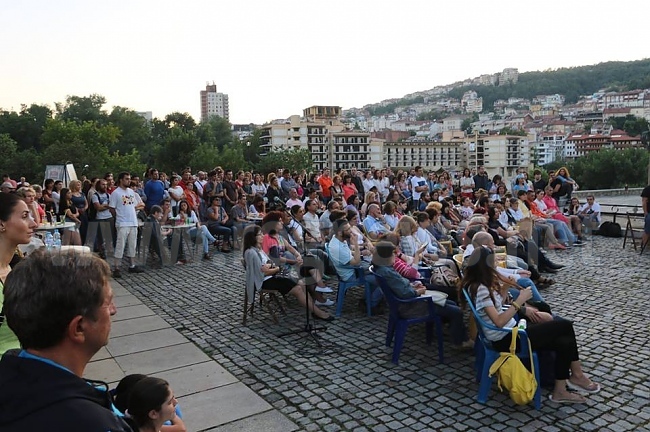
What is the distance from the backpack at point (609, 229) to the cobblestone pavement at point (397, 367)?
4.57 meters

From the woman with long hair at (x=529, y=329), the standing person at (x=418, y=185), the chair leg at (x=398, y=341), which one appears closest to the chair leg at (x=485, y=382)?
the woman with long hair at (x=529, y=329)

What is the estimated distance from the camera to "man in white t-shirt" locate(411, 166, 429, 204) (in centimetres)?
1399

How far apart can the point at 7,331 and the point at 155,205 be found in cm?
802

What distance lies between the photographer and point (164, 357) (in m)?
5.07

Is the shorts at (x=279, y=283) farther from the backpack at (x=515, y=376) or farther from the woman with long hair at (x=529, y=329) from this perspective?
the backpack at (x=515, y=376)

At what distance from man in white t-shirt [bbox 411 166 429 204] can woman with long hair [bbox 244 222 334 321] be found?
8.31 m

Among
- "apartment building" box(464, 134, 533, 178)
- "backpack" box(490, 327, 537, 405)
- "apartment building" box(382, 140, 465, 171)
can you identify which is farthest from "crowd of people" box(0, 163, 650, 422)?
"apartment building" box(464, 134, 533, 178)

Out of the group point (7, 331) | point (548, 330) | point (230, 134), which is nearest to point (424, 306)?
point (548, 330)

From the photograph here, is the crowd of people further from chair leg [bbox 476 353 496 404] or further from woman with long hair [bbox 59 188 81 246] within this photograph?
chair leg [bbox 476 353 496 404]

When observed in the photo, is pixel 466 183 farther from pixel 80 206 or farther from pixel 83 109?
pixel 83 109

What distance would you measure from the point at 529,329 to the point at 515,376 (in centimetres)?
46

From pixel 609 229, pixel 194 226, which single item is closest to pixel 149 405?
pixel 194 226

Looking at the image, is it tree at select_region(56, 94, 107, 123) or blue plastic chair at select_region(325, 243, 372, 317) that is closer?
blue plastic chair at select_region(325, 243, 372, 317)

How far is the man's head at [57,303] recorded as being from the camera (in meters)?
1.28
